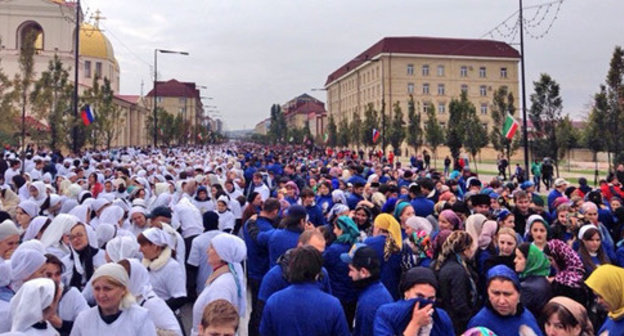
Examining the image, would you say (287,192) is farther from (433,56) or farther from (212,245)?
(433,56)

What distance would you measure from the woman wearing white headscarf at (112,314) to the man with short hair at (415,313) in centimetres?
152

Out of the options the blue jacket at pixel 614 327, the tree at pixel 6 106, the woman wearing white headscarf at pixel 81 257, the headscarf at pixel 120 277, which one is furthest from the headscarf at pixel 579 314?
the tree at pixel 6 106

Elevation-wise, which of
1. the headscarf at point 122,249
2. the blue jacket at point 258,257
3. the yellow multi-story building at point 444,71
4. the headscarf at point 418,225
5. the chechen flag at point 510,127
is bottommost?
the blue jacket at point 258,257

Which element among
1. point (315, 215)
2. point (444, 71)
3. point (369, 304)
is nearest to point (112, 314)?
point (369, 304)

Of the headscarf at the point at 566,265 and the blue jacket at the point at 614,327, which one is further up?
the headscarf at the point at 566,265

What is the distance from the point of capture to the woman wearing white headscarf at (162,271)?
15.4 ft

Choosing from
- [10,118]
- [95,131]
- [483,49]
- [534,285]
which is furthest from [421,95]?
[534,285]

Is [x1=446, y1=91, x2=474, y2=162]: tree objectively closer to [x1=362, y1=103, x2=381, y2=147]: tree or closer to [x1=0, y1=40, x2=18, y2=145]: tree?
[x1=362, y1=103, x2=381, y2=147]: tree

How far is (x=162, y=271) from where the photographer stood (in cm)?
473

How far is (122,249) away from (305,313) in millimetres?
2021

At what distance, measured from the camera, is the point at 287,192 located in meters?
9.95

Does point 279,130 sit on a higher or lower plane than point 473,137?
higher

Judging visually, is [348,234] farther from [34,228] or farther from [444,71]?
[444,71]

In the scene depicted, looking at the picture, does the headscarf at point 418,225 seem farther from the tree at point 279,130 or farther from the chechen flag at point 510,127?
the tree at point 279,130
